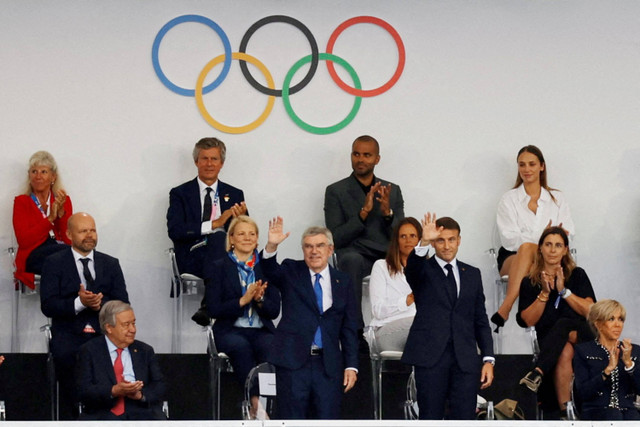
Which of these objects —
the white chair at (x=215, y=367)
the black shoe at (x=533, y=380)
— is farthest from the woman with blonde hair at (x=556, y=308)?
the white chair at (x=215, y=367)

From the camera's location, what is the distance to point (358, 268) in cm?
798

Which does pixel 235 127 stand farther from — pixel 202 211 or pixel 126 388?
pixel 126 388

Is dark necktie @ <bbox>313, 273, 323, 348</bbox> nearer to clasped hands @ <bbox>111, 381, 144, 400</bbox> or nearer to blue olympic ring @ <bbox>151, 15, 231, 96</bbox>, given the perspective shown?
clasped hands @ <bbox>111, 381, 144, 400</bbox>

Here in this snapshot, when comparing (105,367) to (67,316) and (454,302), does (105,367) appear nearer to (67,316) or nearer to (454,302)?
(67,316)

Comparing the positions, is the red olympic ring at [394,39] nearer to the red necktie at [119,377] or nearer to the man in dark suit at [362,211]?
the man in dark suit at [362,211]

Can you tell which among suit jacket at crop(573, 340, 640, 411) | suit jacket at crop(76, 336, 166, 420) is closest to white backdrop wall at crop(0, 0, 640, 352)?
suit jacket at crop(76, 336, 166, 420)

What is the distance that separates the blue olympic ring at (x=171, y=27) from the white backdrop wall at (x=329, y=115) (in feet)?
0.14

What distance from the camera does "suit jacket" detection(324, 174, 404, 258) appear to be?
26.9ft

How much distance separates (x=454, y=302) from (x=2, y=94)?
3.79 meters

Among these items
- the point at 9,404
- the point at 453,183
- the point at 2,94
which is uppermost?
the point at 2,94

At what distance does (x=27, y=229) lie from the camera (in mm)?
8133

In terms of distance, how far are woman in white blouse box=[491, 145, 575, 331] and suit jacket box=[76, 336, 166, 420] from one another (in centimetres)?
261

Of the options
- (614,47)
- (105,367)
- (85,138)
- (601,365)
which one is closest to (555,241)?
(601,365)

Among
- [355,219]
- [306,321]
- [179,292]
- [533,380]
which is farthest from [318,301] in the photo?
[179,292]
